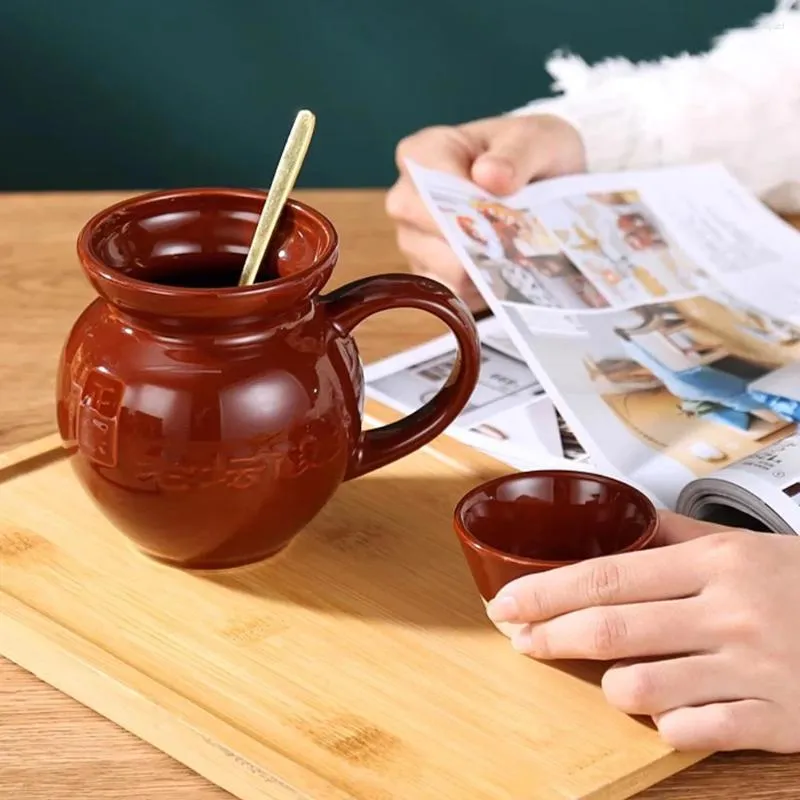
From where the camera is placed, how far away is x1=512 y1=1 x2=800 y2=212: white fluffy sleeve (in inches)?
52.0

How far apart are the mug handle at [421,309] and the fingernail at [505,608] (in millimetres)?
139

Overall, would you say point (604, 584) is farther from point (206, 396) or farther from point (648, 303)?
point (648, 303)

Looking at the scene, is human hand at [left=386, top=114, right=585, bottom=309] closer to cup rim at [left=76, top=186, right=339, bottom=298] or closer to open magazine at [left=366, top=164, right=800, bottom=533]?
open magazine at [left=366, top=164, right=800, bottom=533]

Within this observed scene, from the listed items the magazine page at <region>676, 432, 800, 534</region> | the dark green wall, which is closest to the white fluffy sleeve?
the magazine page at <region>676, 432, 800, 534</region>

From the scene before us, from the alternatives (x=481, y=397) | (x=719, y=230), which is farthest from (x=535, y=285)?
(x=719, y=230)

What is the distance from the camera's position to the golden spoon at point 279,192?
750 mm

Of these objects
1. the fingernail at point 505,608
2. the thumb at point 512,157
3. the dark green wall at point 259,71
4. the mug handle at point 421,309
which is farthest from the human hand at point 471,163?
the dark green wall at point 259,71

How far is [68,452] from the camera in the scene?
0.76 metres

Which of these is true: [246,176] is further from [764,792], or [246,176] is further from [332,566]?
[764,792]

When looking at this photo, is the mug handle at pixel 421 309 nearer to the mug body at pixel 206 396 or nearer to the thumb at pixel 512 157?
the mug body at pixel 206 396

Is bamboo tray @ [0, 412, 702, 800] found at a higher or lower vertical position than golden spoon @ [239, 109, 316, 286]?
lower

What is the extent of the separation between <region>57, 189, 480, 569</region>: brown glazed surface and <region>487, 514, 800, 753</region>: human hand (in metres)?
0.13

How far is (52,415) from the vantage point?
968 millimetres

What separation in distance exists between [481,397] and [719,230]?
12.3 inches
